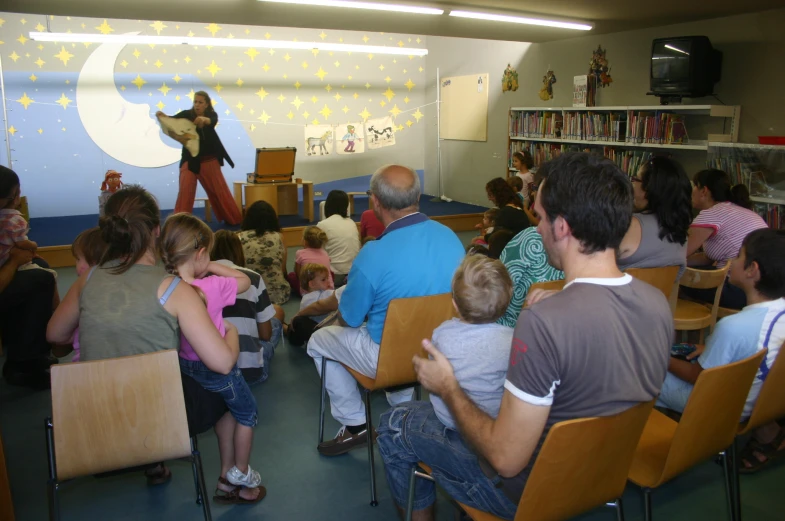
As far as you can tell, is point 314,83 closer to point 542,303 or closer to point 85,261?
point 85,261

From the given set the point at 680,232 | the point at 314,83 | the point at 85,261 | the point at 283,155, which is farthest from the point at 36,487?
the point at 314,83

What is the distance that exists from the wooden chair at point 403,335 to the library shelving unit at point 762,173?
12.7 feet

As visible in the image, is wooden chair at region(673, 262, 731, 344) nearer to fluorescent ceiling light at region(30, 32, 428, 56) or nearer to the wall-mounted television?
the wall-mounted television

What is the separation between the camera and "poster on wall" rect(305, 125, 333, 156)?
376 inches

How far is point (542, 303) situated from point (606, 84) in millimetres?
6517

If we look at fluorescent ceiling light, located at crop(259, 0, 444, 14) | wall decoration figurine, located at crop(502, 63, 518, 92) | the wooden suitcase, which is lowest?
the wooden suitcase

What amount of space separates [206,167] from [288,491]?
261 inches

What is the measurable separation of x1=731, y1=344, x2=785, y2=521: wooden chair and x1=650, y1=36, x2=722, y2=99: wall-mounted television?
4303 mm

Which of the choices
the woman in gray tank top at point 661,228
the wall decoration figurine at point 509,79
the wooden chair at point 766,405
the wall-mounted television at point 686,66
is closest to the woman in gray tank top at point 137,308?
the wooden chair at point 766,405

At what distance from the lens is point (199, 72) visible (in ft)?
28.3

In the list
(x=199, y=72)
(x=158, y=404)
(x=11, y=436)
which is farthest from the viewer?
(x=199, y=72)

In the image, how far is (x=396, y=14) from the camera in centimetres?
582

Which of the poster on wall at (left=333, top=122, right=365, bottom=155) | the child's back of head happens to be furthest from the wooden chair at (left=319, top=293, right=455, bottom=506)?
the poster on wall at (left=333, top=122, right=365, bottom=155)

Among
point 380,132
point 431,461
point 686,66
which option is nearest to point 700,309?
point 431,461
